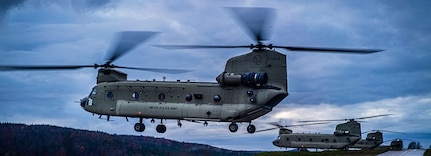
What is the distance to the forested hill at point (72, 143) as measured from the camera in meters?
31.4

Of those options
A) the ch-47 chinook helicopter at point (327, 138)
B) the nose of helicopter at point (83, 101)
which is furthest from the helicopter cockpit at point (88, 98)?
the ch-47 chinook helicopter at point (327, 138)

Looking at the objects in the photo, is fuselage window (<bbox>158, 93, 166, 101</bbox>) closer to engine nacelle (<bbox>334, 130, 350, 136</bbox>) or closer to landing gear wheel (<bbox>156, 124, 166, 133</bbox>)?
landing gear wheel (<bbox>156, 124, 166, 133</bbox>)

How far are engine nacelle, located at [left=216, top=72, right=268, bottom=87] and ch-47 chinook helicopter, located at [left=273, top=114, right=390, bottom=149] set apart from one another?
37.5m

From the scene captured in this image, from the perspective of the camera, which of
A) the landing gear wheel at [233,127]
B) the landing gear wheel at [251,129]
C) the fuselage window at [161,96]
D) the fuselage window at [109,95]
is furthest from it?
the fuselage window at [109,95]

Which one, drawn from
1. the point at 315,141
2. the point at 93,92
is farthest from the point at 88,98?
the point at 315,141

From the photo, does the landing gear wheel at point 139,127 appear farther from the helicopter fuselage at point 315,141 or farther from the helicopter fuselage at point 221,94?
the helicopter fuselage at point 315,141

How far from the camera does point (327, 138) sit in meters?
66.9

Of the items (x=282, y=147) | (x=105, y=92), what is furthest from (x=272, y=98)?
(x=282, y=147)

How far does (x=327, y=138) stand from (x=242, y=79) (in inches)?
1538

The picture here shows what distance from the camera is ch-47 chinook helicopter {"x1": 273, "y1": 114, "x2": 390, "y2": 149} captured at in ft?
215

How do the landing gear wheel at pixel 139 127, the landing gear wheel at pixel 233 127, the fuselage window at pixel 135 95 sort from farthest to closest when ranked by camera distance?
the landing gear wheel at pixel 139 127 → the fuselage window at pixel 135 95 → the landing gear wheel at pixel 233 127

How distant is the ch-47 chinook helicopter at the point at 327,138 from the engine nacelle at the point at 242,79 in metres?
37.5

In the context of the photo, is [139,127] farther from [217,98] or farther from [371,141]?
[371,141]

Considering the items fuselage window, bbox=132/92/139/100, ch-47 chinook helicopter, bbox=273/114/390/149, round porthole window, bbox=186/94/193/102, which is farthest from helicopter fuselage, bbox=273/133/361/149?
fuselage window, bbox=132/92/139/100
